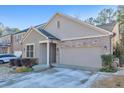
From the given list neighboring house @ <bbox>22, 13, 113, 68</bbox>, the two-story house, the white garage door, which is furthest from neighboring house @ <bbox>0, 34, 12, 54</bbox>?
the white garage door

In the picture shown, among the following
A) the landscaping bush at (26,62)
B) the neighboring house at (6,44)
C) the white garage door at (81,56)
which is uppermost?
the neighboring house at (6,44)

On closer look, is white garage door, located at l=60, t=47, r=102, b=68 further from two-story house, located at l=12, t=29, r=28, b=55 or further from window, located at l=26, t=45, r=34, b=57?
two-story house, located at l=12, t=29, r=28, b=55

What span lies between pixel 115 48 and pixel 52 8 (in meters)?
8.00

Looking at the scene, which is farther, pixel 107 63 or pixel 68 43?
pixel 68 43

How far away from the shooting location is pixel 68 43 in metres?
17.1

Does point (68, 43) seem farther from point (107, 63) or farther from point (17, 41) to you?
point (17, 41)

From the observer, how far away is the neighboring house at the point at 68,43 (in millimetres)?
14914

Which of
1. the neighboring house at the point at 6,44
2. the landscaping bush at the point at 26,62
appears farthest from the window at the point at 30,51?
the neighboring house at the point at 6,44

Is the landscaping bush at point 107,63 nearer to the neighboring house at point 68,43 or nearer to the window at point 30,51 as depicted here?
the neighboring house at point 68,43

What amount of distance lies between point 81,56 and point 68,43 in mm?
1999

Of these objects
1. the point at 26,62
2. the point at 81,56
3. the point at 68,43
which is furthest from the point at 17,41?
the point at 81,56

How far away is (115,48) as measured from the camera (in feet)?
59.6
